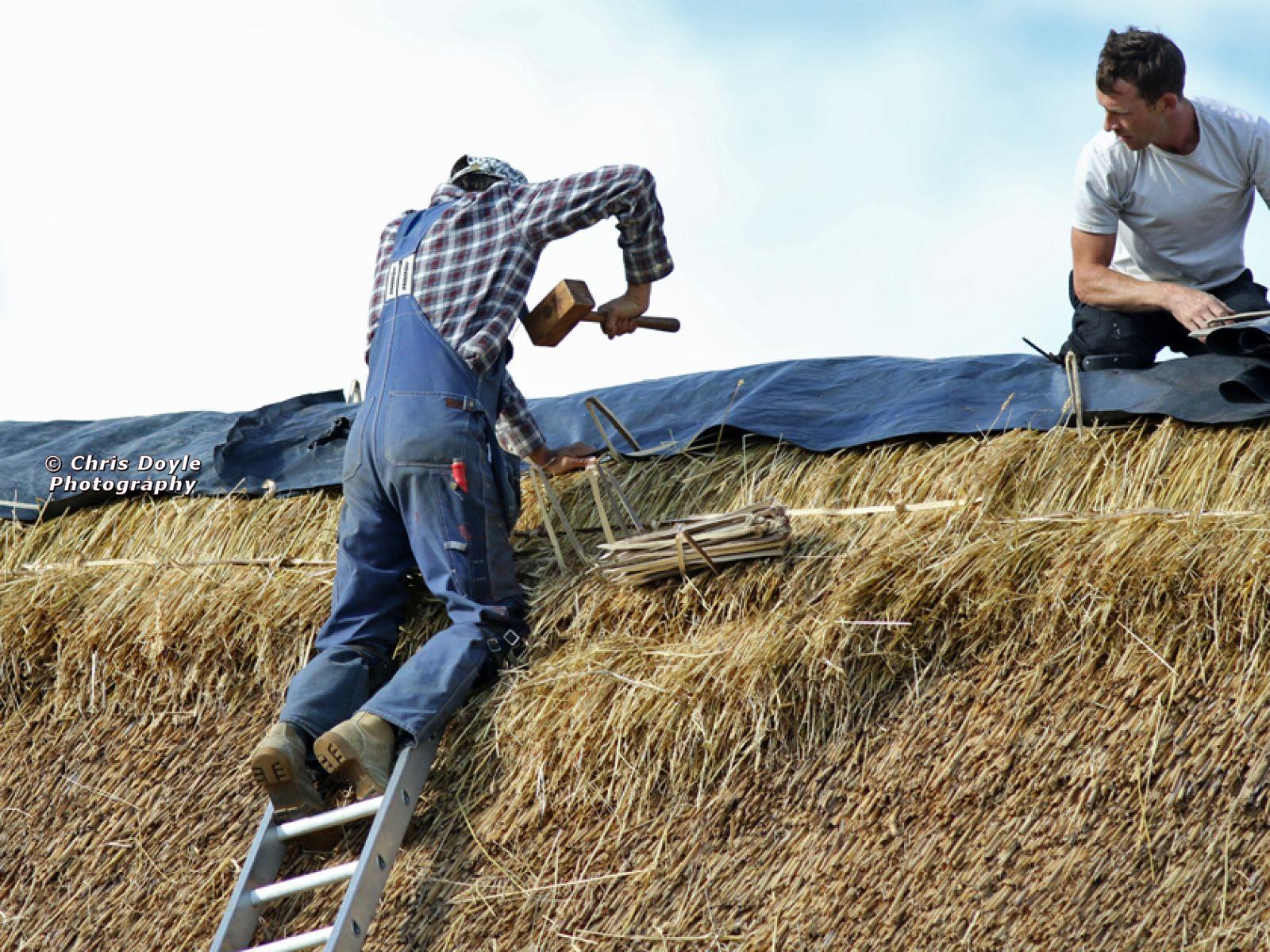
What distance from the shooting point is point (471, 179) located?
11.3ft

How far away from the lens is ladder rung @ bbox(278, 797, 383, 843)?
2844 millimetres

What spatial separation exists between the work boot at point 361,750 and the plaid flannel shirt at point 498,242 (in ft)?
2.60

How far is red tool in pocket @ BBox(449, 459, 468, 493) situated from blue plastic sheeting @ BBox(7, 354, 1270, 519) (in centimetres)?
67

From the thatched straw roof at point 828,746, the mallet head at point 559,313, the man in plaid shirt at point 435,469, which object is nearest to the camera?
the thatched straw roof at point 828,746

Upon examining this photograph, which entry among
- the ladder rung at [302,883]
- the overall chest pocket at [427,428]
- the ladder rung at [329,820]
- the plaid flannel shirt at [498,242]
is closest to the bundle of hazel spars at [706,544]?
the overall chest pocket at [427,428]

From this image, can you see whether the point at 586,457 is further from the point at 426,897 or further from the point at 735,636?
the point at 426,897

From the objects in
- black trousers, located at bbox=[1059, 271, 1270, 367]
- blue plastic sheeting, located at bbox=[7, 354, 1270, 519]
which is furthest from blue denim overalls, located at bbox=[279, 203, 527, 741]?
black trousers, located at bbox=[1059, 271, 1270, 367]

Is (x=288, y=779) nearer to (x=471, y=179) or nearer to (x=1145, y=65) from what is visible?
(x=471, y=179)

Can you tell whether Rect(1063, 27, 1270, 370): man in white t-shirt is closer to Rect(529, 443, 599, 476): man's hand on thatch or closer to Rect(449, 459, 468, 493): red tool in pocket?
Rect(529, 443, 599, 476): man's hand on thatch

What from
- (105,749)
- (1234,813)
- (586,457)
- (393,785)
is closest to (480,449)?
(586,457)

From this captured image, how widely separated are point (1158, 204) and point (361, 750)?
7.27 ft

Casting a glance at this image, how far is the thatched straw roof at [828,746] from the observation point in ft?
8.18

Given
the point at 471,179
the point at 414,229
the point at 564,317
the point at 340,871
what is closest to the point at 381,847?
the point at 340,871

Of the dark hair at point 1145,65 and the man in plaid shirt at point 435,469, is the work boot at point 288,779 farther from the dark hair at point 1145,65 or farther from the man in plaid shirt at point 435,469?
the dark hair at point 1145,65
